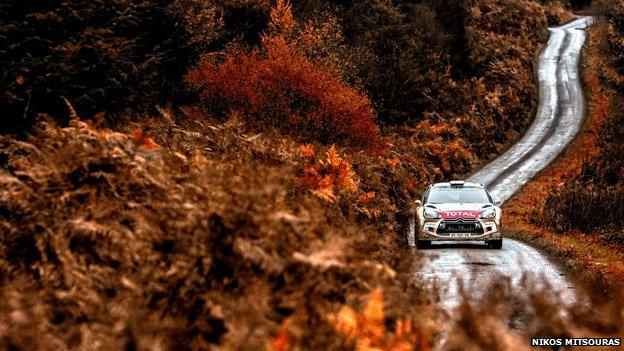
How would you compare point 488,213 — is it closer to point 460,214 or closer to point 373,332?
point 460,214

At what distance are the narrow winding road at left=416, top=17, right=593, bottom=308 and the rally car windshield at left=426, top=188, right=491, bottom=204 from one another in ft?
3.59

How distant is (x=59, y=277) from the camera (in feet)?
19.9

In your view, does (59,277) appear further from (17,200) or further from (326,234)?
(326,234)

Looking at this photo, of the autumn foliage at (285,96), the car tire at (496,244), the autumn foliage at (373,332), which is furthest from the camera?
the autumn foliage at (285,96)

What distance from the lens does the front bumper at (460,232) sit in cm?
1697

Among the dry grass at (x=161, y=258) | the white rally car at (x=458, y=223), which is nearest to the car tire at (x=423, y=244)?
the white rally car at (x=458, y=223)

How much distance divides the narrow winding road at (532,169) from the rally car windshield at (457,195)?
3.59ft

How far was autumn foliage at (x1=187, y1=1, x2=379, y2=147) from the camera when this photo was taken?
933 inches

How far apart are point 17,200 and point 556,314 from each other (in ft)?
15.5

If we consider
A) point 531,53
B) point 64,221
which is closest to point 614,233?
point 64,221

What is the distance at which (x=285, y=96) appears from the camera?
82.9 ft

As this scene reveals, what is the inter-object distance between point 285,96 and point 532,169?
20511 millimetres

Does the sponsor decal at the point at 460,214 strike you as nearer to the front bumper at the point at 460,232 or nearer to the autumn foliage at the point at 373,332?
the front bumper at the point at 460,232

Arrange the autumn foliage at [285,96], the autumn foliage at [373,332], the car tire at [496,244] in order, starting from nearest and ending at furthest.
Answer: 1. the autumn foliage at [373,332]
2. the car tire at [496,244]
3. the autumn foliage at [285,96]
